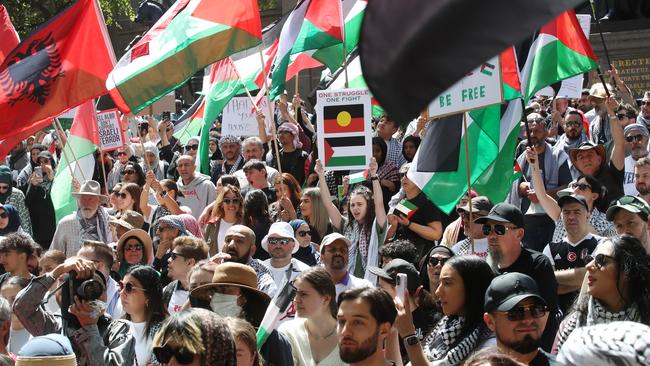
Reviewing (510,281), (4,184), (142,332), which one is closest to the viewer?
(510,281)

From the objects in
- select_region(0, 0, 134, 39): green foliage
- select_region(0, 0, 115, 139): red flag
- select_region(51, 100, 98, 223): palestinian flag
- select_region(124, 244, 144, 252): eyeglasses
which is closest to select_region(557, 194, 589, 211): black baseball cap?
select_region(124, 244, 144, 252): eyeglasses

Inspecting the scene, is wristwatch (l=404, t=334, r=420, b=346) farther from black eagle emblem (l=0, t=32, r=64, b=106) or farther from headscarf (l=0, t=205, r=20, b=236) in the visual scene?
headscarf (l=0, t=205, r=20, b=236)

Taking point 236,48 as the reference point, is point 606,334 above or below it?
below

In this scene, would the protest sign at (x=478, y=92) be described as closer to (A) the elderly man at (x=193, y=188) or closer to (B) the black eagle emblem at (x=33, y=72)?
(A) the elderly man at (x=193, y=188)

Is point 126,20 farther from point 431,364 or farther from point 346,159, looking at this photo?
point 431,364

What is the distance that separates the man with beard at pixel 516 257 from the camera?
241 inches

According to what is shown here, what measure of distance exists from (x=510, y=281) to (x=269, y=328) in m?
1.37

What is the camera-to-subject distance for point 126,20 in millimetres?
42219

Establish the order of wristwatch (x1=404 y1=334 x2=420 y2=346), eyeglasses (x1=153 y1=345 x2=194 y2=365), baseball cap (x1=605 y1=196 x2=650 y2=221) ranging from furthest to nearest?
baseball cap (x1=605 y1=196 x2=650 y2=221)
wristwatch (x1=404 y1=334 x2=420 y2=346)
eyeglasses (x1=153 y1=345 x2=194 y2=365)

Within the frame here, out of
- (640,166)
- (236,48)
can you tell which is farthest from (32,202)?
(640,166)

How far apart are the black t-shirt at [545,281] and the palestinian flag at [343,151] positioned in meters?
3.59

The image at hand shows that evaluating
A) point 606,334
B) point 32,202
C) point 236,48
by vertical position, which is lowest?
point 32,202

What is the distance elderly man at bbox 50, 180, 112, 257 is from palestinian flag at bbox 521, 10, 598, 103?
13.4 ft

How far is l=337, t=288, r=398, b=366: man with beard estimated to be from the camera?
4.92 m
